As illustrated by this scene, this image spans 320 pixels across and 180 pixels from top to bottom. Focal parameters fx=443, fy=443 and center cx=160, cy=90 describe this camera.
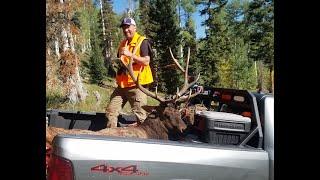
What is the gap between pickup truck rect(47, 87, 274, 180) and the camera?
3.13 meters

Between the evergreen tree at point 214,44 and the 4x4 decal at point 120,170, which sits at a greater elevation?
the evergreen tree at point 214,44

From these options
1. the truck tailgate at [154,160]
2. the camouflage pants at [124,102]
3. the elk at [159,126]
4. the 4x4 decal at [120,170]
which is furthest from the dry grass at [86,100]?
the 4x4 decal at [120,170]

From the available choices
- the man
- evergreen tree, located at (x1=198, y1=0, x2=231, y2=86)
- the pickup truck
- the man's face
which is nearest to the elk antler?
the man

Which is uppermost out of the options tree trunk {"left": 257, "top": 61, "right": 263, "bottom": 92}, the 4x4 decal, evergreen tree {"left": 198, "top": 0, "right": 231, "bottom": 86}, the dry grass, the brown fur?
evergreen tree {"left": 198, "top": 0, "right": 231, "bottom": 86}

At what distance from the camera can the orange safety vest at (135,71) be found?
6.37 meters

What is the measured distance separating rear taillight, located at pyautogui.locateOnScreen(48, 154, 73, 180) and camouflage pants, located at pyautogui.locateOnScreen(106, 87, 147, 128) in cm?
204

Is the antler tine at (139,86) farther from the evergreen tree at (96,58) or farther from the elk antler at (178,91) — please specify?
the evergreen tree at (96,58)

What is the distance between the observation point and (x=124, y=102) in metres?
6.41

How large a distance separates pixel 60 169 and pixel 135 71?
11.0ft

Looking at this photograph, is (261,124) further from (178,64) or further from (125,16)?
(125,16)

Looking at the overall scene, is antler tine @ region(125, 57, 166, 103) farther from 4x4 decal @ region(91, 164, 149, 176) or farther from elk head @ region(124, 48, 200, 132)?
4x4 decal @ region(91, 164, 149, 176)

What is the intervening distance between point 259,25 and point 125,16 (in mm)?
2306

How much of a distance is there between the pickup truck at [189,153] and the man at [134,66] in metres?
2.34

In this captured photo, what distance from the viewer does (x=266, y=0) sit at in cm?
730
